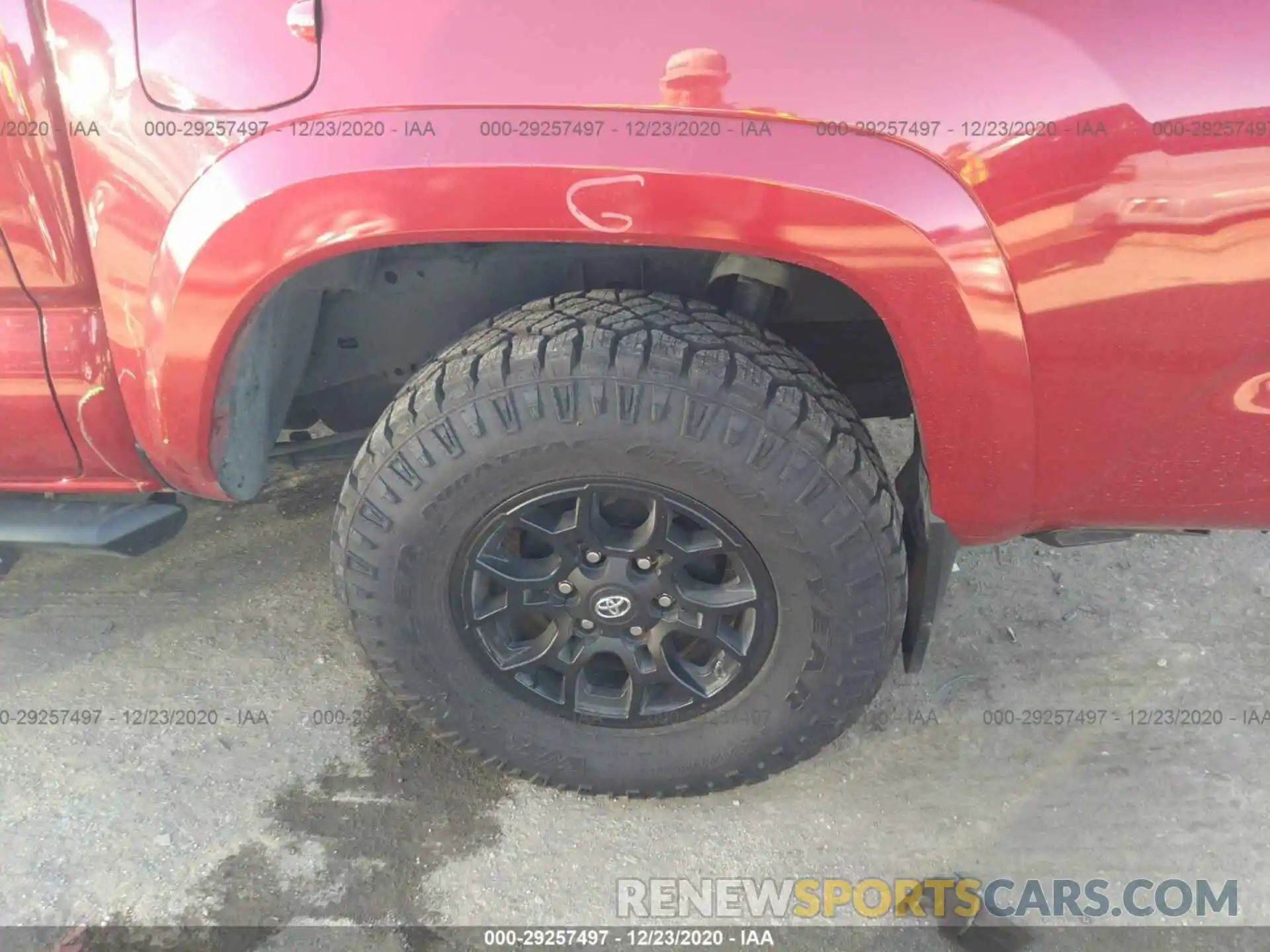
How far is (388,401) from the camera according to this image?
2.35 m

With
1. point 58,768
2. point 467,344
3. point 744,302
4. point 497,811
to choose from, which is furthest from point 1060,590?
point 58,768

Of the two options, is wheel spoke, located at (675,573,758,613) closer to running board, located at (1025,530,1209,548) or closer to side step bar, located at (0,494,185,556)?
running board, located at (1025,530,1209,548)

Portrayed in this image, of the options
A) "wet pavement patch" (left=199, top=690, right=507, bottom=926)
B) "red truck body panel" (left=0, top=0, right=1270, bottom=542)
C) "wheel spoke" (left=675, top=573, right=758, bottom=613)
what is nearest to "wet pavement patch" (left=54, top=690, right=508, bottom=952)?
"wet pavement patch" (left=199, top=690, right=507, bottom=926)

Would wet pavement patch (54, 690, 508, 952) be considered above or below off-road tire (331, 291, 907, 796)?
below

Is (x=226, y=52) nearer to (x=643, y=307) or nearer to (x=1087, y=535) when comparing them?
(x=643, y=307)

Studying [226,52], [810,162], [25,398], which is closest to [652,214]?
[810,162]

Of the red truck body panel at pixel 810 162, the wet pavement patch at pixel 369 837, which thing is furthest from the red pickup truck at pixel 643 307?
the wet pavement patch at pixel 369 837

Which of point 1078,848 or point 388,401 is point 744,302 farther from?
point 1078,848

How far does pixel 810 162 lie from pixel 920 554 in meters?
0.90

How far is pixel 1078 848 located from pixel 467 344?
1683 mm

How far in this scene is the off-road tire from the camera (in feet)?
5.24

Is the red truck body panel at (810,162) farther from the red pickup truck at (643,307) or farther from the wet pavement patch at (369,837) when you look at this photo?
the wet pavement patch at (369,837)

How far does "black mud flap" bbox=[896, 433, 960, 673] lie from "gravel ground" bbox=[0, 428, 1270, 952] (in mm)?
331

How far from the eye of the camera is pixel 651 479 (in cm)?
168
